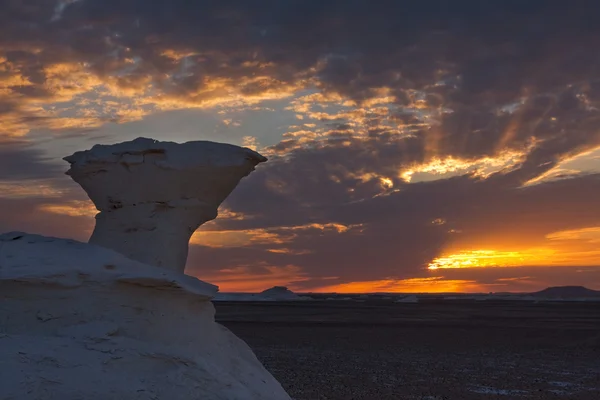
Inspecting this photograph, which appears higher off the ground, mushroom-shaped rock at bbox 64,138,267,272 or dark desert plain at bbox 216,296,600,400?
mushroom-shaped rock at bbox 64,138,267,272

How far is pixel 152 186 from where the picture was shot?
13.4m

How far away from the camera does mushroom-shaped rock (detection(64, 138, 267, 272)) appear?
43.6ft

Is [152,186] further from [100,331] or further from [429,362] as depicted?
[429,362]

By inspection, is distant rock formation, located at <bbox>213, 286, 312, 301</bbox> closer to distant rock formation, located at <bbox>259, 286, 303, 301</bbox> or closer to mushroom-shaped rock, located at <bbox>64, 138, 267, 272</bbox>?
distant rock formation, located at <bbox>259, 286, 303, 301</bbox>

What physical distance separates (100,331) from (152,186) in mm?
4224

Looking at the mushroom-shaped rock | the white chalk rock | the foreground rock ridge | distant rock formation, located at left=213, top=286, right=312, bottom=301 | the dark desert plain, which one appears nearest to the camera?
the white chalk rock

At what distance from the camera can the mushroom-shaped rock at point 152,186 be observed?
1330cm

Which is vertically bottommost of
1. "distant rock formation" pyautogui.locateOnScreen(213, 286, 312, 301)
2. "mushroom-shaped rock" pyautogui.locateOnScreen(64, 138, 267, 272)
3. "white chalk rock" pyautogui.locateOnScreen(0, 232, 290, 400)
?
"distant rock formation" pyautogui.locateOnScreen(213, 286, 312, 301)

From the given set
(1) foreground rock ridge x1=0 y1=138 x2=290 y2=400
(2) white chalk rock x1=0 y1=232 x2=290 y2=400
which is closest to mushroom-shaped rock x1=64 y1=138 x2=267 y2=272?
(1) foreground rock ridge x1=0 y1=138 x2=290 y2=400

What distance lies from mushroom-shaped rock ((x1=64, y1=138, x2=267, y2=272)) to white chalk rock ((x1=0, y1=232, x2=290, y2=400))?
2196 millimetres

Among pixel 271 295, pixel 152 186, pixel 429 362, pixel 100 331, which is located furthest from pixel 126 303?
pixel 271 295

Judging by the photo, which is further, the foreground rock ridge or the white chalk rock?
the foreground rock ridge

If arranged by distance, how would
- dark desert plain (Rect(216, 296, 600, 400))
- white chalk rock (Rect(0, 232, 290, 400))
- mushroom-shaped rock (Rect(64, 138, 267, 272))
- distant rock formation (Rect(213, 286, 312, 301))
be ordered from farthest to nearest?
distant rock formation (Rect(213, 286, 312, 301)), dark desert plain (Rect(216, 296, 600, 400)), mushroom-shaped rock (Rect(64, 138, 267, 272)), white chalk rock (Rect(0, 232, 290, 400))

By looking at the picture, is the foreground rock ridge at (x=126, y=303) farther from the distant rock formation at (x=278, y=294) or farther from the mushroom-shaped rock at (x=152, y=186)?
the distant rock formation at (x=278, y=294)
